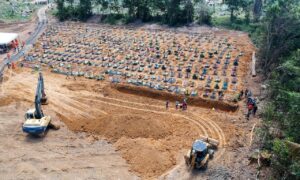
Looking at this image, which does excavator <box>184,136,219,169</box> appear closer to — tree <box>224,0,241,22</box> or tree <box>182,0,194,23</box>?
tree <box>182,0,194,23</box>

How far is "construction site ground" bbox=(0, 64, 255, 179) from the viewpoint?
26.0 metres

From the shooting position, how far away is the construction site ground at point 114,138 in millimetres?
26016

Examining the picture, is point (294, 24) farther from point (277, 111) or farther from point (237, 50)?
point (277, 111)

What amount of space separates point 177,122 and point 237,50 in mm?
23366

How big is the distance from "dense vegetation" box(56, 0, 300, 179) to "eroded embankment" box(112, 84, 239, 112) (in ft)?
15.1

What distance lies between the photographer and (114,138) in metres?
29.8

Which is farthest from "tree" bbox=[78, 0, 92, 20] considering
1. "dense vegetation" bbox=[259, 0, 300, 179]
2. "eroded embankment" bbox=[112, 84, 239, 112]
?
"dense vegetation" bbox=[259, 0, 300, 179]

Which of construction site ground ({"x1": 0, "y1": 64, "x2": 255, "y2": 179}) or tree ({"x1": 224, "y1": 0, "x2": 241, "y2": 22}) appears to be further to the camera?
tree ({"x1": 224, "y1": 0, "x2": 241, "y2": 22})

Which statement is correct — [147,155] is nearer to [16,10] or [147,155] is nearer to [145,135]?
[145,135]

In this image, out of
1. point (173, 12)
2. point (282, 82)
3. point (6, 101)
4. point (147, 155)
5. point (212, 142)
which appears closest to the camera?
point (147, 155)

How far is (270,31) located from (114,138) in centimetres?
2342

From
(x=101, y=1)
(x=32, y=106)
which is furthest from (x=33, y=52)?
(x=101, y=1)

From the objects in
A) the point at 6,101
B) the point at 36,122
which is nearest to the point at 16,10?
the point at 6,101

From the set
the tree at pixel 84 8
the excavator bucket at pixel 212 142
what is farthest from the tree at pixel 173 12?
the excavator bucket at pixel 212 142
